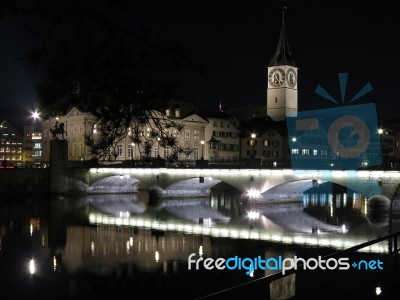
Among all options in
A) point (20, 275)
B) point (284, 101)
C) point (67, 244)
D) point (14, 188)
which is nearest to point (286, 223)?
point (67, 244)

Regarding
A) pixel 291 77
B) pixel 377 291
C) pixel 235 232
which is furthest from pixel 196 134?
pixel 377 291

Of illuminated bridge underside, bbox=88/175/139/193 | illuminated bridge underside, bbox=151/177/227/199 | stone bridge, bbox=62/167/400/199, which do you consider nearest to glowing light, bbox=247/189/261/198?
stone bridge, bbox=62/167/400/199

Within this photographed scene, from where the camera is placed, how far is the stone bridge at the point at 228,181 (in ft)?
153

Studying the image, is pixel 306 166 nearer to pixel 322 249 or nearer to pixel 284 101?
pixel 322 249

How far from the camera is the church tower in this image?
113m

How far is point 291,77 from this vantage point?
380 feet

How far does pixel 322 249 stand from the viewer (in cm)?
3030

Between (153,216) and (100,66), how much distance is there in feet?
125

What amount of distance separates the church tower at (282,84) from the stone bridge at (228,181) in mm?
46952

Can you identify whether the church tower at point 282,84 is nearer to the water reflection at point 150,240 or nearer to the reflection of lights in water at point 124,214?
the water reflection at point 150,240

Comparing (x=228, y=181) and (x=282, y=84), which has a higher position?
(x=282, y=84)

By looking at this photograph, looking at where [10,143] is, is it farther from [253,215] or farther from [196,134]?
[253,215]

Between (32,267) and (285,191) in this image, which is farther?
(285,191)

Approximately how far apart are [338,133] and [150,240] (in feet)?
232
